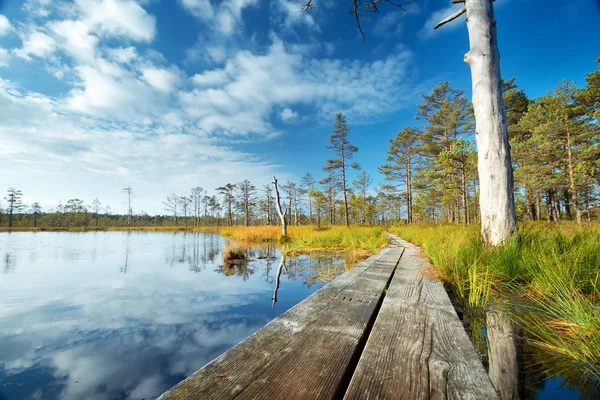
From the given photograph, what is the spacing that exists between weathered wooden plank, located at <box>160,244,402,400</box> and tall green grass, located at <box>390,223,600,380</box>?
941mm

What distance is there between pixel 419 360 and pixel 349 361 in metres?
0.28

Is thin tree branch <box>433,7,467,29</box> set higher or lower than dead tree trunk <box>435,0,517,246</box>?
higher

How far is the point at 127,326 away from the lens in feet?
10.1

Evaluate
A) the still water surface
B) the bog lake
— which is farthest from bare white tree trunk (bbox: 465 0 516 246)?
the still water surface

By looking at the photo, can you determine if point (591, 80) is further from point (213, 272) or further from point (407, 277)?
point (213, 272)

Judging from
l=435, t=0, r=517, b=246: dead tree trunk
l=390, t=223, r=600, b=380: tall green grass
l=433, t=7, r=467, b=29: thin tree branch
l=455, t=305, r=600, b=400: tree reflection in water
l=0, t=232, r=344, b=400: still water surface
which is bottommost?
l=0, t=232, r=344, b=400: still water surface

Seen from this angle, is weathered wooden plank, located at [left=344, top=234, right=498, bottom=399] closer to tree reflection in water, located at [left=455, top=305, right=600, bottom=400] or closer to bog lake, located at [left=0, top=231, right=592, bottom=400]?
tree reflection in water, located at [left=455, top=305, right=600, bottom=400]

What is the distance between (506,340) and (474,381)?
91 cm

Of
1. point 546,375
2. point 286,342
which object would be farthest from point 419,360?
point 546,375

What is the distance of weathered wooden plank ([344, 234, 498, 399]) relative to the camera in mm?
729

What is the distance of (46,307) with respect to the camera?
3857 mm

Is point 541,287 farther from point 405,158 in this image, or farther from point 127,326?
point 405,158

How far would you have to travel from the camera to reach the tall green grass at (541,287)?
121 cm

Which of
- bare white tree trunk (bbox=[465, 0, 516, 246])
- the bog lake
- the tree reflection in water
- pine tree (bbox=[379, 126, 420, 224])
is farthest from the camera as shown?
pine tree (bbox=[379, 126, 420, 224])
